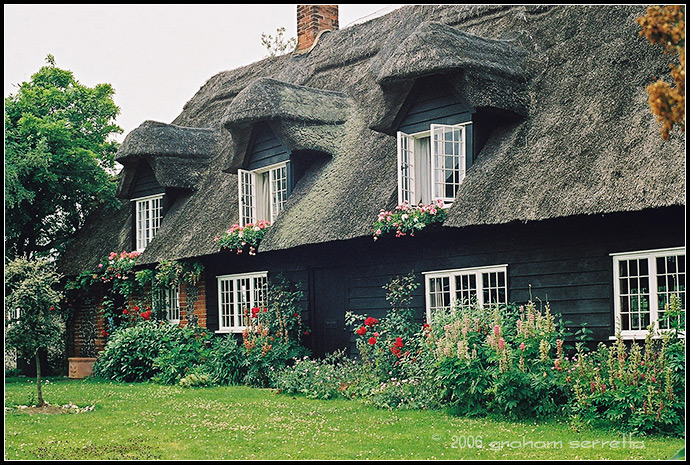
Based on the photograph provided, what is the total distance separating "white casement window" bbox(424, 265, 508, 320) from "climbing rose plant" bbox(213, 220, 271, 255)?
376 centimetres

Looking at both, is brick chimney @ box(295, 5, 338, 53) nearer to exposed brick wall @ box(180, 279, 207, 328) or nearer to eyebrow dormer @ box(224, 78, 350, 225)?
eyebrow dormer @ box(224, 78, 350, 225)

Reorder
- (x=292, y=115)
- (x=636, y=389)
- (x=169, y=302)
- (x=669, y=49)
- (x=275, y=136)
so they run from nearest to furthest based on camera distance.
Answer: (x=669, y=49) → (x=636, y=389) → (x=292, y=115) → (x=275, y=136) → (x=169, y=302)

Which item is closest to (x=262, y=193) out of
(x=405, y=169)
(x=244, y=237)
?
(x=244, y=237)

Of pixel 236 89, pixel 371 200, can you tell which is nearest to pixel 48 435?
pixel 371 200

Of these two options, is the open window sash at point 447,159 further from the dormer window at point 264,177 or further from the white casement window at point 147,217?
the white casement window at point 147,217

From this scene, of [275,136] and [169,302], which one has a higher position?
[275,136]

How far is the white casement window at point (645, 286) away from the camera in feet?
35.0

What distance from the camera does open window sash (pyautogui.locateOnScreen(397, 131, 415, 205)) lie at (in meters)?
13.7

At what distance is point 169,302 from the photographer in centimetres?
2034

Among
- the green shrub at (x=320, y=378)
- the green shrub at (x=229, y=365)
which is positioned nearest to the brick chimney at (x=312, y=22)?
the green shrub at (x=229, y=365)

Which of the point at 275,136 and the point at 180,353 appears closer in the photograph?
the point at 275,136

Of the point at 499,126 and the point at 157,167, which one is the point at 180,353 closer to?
the point at 157,167

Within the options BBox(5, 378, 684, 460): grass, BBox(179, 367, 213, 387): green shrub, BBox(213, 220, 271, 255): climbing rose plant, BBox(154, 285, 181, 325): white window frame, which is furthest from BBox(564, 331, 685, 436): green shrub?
BBox(154, 285, 181, 325): white window frame

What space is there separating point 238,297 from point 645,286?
932 cm
